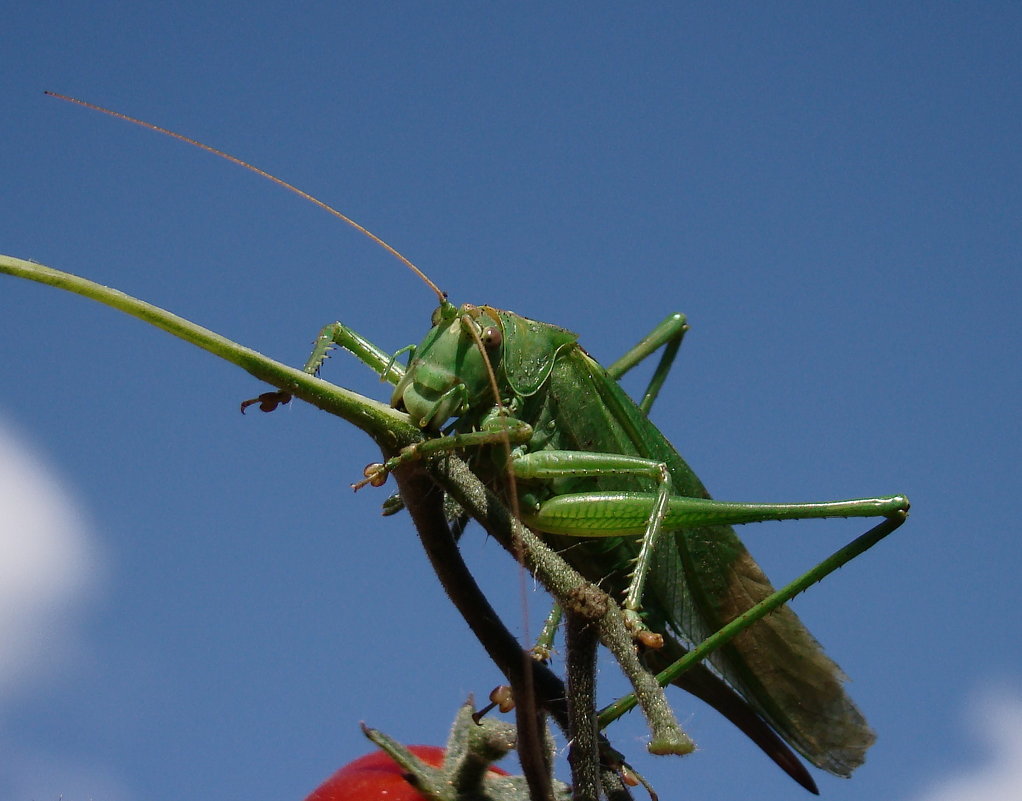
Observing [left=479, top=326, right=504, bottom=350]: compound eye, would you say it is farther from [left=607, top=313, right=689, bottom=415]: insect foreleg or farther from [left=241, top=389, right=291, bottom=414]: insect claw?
[left=241, top=389, right=291, bottom=414]: insect claw

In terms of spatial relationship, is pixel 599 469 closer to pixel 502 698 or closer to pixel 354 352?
pixel 354 352

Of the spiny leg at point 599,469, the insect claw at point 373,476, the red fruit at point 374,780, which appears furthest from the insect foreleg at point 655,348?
the insect claw at point 373,476

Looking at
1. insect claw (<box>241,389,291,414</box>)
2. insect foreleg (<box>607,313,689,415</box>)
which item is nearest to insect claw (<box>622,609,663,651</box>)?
insect claw (<box>241,389,291,414</box>)

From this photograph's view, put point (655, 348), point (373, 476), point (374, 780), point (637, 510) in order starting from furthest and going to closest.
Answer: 1. point (655, 348)
2. point (637, 510)
3. point (374, 780)
4. point (373, 476)

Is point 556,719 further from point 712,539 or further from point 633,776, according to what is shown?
point 712,539

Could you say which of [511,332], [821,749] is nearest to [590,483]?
[511,332]

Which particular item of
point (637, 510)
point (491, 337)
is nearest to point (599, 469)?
point (637, 510)
